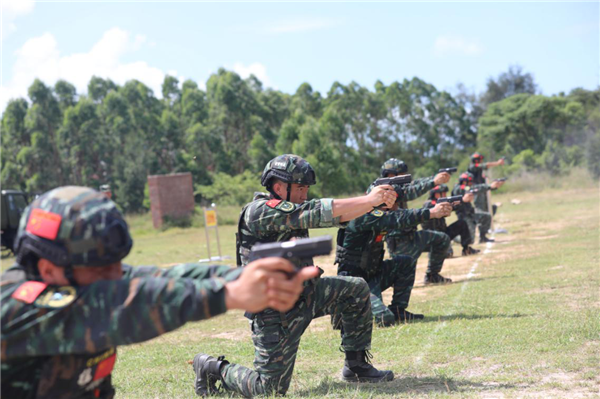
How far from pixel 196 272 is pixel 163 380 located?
367cm

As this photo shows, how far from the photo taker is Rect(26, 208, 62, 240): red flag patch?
9.48 feet

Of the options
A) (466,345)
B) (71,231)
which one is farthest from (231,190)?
(71,231)

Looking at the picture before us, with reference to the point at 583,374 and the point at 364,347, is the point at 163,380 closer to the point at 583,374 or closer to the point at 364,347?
the point at 364,347

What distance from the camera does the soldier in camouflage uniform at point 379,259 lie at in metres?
8.06

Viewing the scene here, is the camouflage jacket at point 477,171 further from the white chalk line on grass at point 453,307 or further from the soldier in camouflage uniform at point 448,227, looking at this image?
the soldier in camouflage uniform at point 448,227

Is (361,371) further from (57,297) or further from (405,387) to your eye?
(57,297)

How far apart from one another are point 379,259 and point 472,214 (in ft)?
33.6

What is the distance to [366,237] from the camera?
8219 millimetres

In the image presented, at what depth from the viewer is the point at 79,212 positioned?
292 centimetres

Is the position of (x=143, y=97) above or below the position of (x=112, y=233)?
above

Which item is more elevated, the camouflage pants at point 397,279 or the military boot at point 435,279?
the camouflage pants at point 397,279

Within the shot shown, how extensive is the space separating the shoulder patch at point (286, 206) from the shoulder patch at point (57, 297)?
2.76m

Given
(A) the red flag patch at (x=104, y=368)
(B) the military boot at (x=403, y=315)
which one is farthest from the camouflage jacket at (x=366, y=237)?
(A) the red flag patch at (x=104, y=368)

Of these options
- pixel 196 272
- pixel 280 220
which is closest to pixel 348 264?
pixel 280 220
